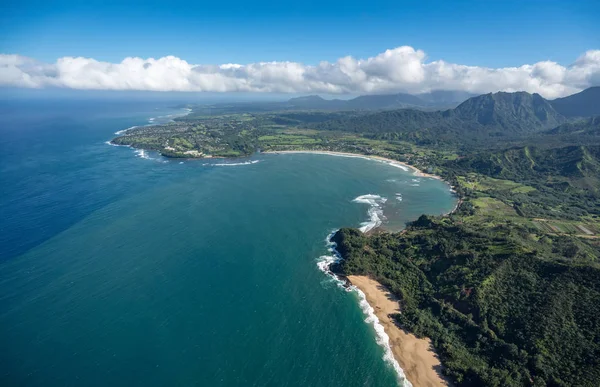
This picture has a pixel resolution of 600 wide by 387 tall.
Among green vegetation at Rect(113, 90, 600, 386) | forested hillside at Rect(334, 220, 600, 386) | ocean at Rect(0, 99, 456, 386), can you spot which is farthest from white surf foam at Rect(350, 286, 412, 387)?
forested hillside at Rect(334, 220, 600, 386)

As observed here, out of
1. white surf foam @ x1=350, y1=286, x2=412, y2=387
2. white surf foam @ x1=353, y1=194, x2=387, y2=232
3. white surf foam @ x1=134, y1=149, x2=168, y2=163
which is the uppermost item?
white surf foam @ x1=134, y1=149, x2=168, y2=163

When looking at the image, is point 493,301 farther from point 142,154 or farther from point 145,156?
point 142,154

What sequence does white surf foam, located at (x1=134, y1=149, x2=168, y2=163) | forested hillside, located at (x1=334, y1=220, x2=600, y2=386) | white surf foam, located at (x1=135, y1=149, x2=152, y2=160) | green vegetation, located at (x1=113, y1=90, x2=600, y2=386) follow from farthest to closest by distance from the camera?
white surf foam, located at (x1=135, y1=149, x2=152, y2=160) < white surf foam, located at (x1=134, y1=149, x2=168, y2=163) < green vegetation, located at (x1=113, y1=90, x2=600, y2=386) < forested hillside, located at (x1=334, y1=220, x2=600, y2=386)

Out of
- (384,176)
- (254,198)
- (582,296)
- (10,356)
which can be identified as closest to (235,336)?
(10,356)

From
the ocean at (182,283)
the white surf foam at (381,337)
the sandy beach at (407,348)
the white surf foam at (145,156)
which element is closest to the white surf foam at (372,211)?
the ocean at (182,283)

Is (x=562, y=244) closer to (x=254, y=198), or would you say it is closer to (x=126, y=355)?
(x=254, y=198)

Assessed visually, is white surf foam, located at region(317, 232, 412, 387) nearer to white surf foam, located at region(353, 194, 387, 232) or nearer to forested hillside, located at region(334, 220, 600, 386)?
forested hillside, located at region(334, 220, 600, 386)
